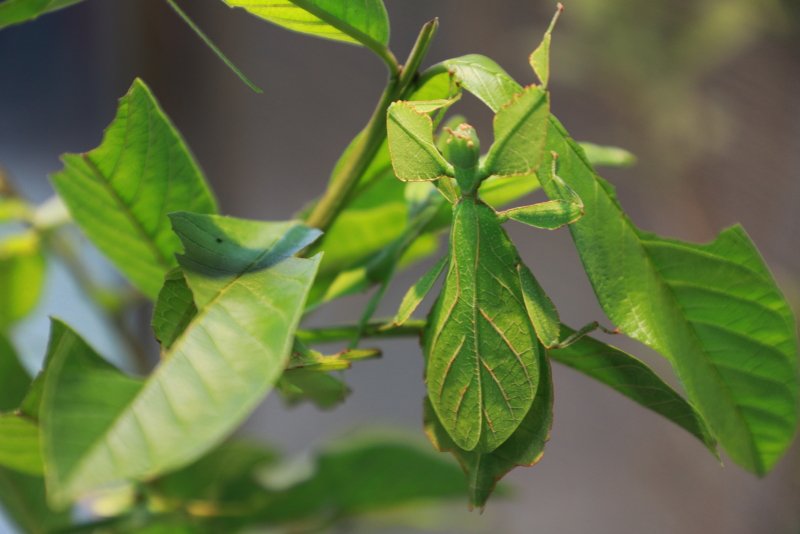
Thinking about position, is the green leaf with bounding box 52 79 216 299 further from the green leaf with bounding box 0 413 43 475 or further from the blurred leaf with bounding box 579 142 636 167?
the blurred leaf with bounding box 579 142 636 167

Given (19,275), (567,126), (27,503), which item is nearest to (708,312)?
(27,503)

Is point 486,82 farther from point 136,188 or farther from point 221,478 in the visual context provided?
point 221,478

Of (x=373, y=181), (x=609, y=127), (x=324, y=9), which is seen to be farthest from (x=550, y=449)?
(x=324, y=9)

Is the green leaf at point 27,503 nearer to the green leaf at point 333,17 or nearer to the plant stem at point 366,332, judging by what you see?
the plant stem at point 366,332

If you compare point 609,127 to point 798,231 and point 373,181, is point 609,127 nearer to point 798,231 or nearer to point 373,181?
point 798,231

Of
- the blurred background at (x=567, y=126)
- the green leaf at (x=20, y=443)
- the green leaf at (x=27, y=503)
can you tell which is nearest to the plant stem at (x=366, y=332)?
the green leaf at (x=20, y=443)

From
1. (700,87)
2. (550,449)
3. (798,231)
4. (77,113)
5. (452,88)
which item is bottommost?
(550,449)
